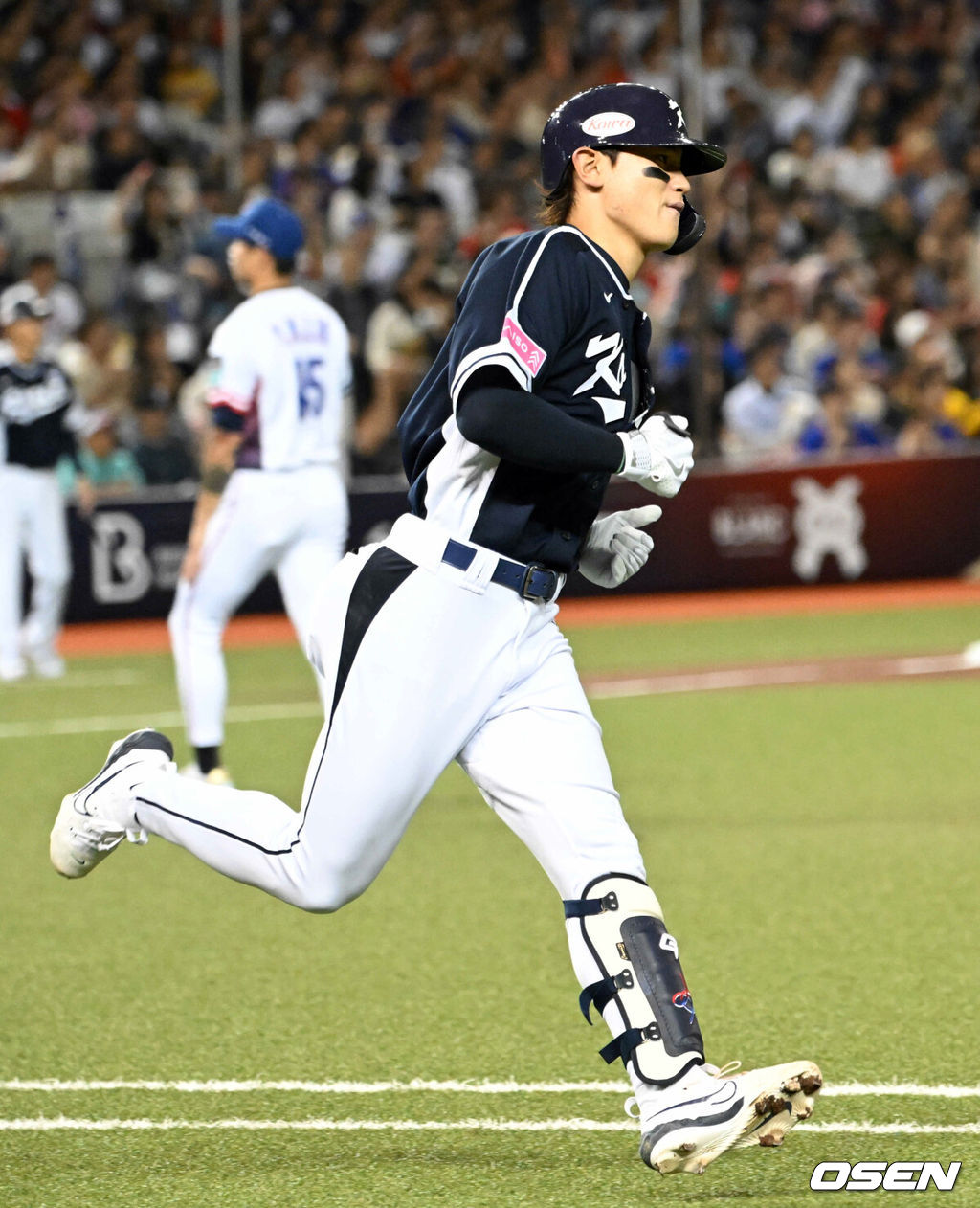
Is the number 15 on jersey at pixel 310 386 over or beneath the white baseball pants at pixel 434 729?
beneath

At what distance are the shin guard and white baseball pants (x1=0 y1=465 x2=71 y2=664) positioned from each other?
1066cm

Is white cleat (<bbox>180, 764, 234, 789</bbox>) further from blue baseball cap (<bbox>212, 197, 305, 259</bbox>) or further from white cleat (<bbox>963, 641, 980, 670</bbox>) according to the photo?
white cleat (<bbox>963, 641, 980, 670</bbox>)

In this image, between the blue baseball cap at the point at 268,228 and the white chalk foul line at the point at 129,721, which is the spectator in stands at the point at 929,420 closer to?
the white chalk foul line at the point at 129,721

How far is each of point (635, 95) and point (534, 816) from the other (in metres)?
1.48

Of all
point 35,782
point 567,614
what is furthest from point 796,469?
point 35,782

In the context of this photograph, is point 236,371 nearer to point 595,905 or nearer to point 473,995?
point 473,995

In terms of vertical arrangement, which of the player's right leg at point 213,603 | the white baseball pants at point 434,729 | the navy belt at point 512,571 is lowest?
the player's right leg at point 213,603

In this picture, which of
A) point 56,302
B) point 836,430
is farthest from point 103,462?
point 836,430

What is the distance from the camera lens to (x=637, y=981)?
389 centimetres

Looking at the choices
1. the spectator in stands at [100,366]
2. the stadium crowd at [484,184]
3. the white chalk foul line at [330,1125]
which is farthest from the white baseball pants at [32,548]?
the white chalk foul line at [330,1125]

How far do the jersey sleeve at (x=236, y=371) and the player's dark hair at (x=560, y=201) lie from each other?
162 inches

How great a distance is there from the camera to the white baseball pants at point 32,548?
14.0m

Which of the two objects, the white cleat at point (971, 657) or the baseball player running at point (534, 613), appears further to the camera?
the white cleat at point (971, 657)

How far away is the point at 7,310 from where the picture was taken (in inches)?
534
